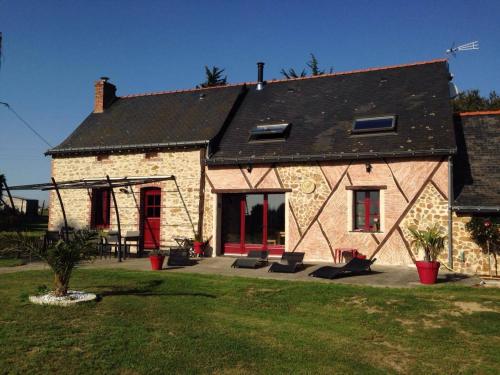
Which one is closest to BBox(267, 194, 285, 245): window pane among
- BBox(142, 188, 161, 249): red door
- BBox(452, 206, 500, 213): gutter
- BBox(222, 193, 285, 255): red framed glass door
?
BBox(222, 193, 285, 255): red framed glass door

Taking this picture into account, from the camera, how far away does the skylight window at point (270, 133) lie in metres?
14.8

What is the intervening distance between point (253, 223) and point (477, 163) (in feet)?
21.3

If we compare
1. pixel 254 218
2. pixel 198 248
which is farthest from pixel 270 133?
pixel 198 248

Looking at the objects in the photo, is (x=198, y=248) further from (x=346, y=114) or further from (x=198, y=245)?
(x=346, y=114)

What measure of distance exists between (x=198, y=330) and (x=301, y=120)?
10091 mm

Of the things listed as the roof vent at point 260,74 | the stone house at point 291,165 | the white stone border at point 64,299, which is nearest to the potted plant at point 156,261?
the stone house at point 291,165

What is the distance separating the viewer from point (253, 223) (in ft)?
48.4

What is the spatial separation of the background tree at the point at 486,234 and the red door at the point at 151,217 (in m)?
9.45

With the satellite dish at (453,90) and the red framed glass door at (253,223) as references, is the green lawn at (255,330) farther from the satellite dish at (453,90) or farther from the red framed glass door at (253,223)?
the satellite dish at (453,90)

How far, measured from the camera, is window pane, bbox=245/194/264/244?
14555mm

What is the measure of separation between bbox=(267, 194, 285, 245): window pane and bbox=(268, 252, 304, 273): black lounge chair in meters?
1.75

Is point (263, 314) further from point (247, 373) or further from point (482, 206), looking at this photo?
point (482, 206)

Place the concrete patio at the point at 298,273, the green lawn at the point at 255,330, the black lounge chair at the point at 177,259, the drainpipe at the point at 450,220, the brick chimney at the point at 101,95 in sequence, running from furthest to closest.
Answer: the brick chimney at the point at 101,95 < the black lounge chair at the point at 177,259 < the drainpipe at the point at 450,220 < the concrete patio at the point at 298,273 < the green lawn at the point at 255,330

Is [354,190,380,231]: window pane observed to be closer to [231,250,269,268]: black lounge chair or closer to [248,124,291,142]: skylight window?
[231,250,269,268]: black lounge chair
